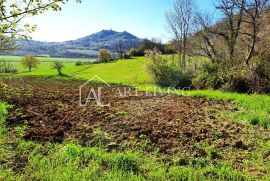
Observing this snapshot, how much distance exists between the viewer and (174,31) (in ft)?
134

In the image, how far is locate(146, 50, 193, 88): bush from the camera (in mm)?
28087

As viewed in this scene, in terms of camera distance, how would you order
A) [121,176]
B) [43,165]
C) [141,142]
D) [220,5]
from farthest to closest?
[220,5] < [141,142] < [43,165] < [121,176]

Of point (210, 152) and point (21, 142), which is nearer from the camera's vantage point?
point (210, 152)

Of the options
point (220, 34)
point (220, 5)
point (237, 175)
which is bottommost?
point (237, 175)

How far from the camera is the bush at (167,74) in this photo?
28087 mm

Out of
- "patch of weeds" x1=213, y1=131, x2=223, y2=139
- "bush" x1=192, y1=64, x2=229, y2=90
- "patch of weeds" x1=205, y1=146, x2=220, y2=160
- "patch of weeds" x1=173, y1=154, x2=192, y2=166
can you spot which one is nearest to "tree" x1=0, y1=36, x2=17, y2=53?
"patch of weeds" x1=173, y1=154, x2=192, y2=166

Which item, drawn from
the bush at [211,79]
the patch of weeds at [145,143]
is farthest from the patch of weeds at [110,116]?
the bush at [211,79]

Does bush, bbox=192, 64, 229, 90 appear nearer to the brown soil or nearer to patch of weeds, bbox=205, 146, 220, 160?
the brown soil

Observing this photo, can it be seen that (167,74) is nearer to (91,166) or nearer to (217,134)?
(217,134)

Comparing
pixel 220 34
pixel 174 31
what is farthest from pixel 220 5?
pixel 174 31

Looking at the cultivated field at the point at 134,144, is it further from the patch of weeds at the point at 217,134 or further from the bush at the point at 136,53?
the bush at the point at 136,53

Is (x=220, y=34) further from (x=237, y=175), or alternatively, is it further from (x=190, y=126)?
(x=237, y=175)

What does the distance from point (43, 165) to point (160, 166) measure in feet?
7.81

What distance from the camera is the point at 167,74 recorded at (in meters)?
29.1
